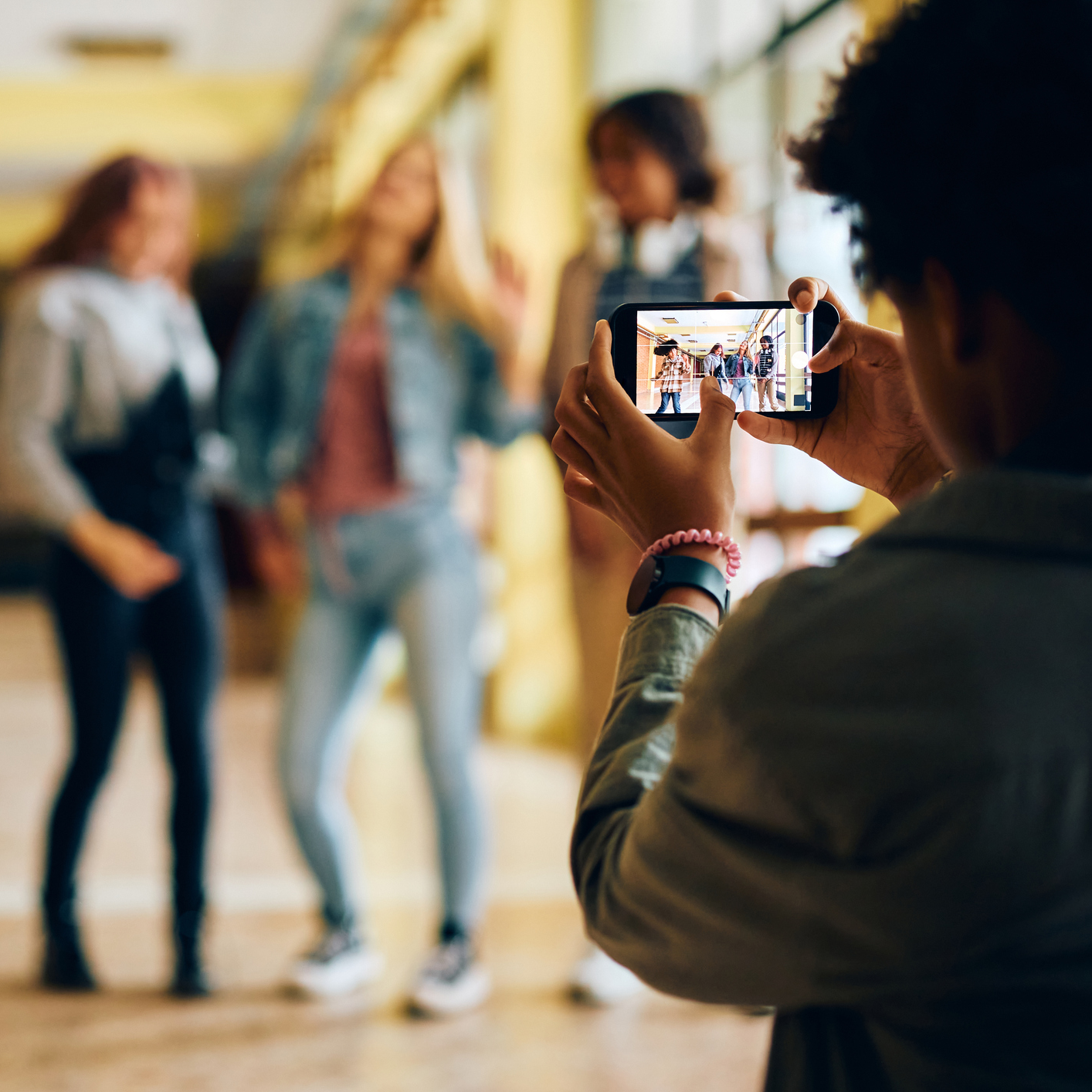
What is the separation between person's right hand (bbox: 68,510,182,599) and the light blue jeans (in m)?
0.27

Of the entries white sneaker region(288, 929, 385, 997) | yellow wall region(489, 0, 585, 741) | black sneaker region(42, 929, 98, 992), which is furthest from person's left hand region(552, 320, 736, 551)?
yellow wall region(489, 0, 585, 741)

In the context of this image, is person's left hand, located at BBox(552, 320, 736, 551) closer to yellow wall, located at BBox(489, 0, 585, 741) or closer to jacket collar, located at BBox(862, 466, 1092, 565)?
jacket collar, located at BBox(862, 466, 1092, 565)

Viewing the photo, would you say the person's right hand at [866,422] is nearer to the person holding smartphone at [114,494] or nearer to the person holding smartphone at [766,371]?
the person holding smartphone at [766,371]

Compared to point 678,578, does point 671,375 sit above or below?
above

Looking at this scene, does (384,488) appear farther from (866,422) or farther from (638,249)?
(866,422)

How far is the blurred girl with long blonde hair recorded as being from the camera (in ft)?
Result: 6.81

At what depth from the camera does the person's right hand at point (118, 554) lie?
2047 mm


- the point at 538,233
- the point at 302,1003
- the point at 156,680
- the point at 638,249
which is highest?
the point at 538,233

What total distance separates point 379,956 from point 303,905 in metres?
0.41

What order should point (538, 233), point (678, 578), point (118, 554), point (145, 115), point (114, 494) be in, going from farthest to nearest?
1. point (145, 115)
2. point (538, 233)
3. point (114, 494)
4. point (118, 554)
5. point (678, 578)

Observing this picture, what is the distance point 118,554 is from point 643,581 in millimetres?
1610

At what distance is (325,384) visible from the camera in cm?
210

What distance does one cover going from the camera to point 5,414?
A: 2107 mm

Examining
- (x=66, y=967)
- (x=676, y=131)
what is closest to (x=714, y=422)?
(x=676, y=131)
